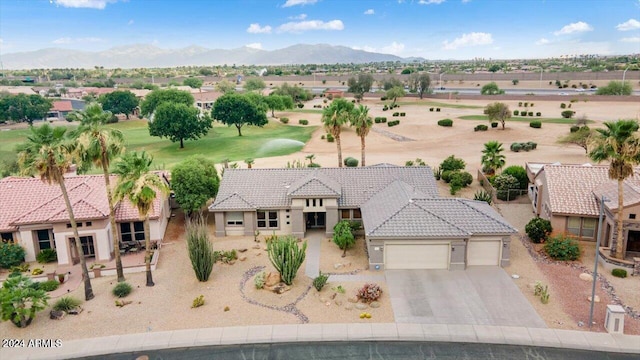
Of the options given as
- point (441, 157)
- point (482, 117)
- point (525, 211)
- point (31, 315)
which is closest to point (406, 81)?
point (482, 117)

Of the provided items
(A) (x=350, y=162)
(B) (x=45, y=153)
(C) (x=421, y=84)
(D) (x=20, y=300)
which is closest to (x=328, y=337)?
(D) (x=20, y=300)

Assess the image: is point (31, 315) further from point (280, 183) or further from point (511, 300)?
point (511, 300)

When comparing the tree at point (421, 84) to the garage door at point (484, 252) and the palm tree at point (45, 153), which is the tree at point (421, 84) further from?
the palm tree at point (45, 153)

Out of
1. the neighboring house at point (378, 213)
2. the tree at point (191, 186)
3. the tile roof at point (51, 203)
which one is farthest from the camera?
the tree at point (191, 186)

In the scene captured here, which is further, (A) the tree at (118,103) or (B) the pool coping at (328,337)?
(A) the tree at (118,103)

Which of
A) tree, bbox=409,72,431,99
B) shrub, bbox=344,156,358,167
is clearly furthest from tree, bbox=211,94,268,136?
tree, bbox=409,72,431,99

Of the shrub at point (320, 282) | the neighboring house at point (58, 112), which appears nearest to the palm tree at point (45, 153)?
the shrub at point (320, 282)

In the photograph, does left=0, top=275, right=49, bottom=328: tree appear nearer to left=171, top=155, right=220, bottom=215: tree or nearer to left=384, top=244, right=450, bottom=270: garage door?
left=171, top=155, right=220, bottom=215: tree
